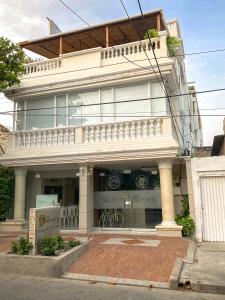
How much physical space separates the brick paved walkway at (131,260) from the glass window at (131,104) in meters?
5.21

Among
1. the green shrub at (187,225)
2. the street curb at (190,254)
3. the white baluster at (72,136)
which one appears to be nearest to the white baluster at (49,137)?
the white baluster at (72,136)

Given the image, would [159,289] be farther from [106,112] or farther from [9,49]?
[9,49]

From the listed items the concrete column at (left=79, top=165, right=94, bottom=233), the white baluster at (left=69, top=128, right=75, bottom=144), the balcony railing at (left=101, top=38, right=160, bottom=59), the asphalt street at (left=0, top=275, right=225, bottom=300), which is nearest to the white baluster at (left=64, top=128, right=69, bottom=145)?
the white baluster at (left=69, top=128, right=75, bottom=144)

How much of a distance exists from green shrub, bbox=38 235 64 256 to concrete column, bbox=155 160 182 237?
4.28 m

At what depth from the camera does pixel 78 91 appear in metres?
13.6

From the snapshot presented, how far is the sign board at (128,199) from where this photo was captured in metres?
12.5

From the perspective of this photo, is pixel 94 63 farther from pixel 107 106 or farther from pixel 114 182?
pixel 114 182

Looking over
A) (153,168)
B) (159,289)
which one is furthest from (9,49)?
(159,289)

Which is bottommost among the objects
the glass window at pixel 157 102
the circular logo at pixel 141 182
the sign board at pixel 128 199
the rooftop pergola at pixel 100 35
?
the sign board at pixel 128 199

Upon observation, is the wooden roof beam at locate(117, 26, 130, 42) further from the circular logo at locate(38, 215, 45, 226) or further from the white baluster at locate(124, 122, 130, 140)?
the circular logo at locate(38, 215, 45, 226)

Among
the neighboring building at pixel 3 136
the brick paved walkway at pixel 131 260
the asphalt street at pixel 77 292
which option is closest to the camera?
the asphalt street at pixel 77 292

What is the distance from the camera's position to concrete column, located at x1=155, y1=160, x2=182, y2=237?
36.5 ft

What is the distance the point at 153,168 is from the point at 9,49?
7316 millimetres

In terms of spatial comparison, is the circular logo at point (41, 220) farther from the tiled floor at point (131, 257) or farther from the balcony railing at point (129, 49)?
the balcony railing at point (129, 49)
